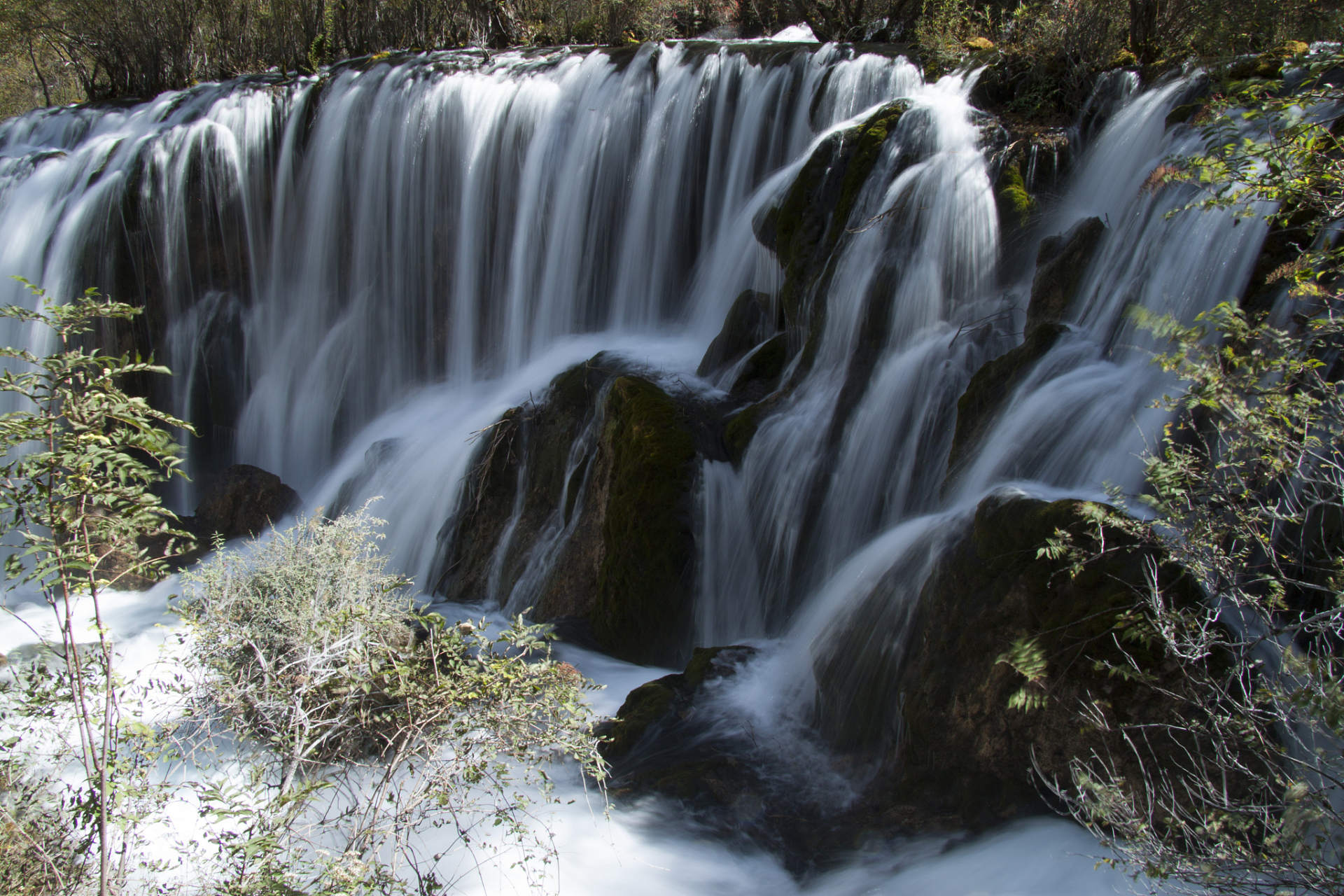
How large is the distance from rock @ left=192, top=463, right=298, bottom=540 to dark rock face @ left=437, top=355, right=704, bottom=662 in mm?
3467

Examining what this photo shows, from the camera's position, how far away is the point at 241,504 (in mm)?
11688

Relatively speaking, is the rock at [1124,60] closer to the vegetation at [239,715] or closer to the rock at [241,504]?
the vegetation at [239,715]

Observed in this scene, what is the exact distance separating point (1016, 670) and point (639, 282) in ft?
25.5

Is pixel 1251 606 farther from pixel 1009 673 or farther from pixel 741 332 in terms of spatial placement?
pixel 741 332

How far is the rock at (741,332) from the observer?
9.17m

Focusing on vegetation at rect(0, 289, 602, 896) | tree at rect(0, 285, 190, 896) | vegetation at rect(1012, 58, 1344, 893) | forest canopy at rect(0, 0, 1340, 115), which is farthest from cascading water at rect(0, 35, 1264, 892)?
forest canopy at rect(0, 0, 1340, 115)

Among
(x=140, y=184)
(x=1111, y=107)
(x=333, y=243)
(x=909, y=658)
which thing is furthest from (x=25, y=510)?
(x=140, y=184)

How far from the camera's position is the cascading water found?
598cm

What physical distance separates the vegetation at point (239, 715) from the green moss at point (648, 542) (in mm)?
2208

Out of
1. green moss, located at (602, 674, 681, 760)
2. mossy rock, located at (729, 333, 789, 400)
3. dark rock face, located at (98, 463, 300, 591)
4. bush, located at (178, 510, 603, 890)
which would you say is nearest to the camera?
bush, located at (178, 510, 603, 890)

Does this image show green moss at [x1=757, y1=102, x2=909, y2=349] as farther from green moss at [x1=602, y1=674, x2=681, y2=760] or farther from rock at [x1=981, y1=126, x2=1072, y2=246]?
green moss at [x1=602, y1=674, x2=681, y2=760]

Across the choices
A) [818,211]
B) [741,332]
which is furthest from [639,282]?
[818,211]

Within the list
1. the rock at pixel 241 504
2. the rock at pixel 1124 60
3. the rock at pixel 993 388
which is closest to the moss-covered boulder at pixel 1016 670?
the rock at pixel 993 388

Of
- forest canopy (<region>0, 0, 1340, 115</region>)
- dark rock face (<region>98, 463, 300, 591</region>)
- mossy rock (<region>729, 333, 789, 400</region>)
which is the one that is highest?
forest canopy (<region>0, 0, 1340, 115</region>)
